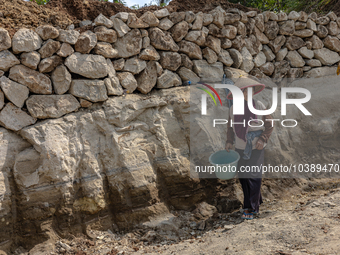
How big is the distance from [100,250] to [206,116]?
253 centimetres

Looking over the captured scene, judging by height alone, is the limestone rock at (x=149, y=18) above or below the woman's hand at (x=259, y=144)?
above

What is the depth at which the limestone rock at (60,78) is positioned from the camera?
3.86 meters

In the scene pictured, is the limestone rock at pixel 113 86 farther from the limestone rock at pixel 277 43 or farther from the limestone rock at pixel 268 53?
the limestone rock at pixel 277 43

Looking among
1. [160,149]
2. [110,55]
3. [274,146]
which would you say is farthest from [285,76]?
[110,55]

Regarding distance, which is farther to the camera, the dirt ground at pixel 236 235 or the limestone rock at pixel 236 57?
the limestone rock at pixel 236 57

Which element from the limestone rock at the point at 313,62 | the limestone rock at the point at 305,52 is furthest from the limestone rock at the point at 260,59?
the limestone rock at the point at 313,62

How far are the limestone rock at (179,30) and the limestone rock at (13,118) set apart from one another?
2.52 m

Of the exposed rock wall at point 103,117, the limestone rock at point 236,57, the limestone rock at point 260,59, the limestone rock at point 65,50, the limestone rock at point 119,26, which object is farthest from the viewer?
the limestone rock at point 260,59

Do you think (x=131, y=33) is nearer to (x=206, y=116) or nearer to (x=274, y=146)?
(x=206, y=116)

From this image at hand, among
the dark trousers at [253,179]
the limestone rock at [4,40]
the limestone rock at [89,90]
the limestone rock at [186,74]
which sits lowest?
the dark trousers at [253,179]

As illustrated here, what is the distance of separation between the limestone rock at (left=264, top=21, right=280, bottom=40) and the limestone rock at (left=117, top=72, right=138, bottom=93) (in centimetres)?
293

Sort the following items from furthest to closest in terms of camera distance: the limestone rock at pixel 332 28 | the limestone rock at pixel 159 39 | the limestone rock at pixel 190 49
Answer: the limestone rock at pixel 332 28 < the limestone rock at pixel 190 49 < the limestone rock at pixel 159 39

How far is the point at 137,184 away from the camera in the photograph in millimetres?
4035

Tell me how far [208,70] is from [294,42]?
6.92 feet
